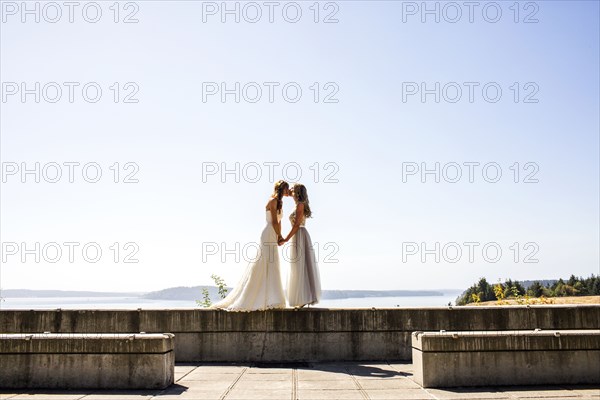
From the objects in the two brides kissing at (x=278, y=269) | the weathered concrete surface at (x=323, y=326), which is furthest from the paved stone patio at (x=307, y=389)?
the two brides kissing at (x=278, y=269)

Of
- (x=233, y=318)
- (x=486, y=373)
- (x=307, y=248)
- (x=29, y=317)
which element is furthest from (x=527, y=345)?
(x=29, y=317)

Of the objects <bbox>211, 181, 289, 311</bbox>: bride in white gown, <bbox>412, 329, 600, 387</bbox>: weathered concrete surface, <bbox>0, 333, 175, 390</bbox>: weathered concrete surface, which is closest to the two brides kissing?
<bbox>211, 181, 289, 311</bbox>: bride in white gown

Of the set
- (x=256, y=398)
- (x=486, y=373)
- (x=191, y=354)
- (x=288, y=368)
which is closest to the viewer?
(x=256, y=398)

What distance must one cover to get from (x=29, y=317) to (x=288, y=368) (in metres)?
5.57

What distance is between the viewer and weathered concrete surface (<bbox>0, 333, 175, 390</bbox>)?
754 cm

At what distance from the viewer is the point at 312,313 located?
1058 cm

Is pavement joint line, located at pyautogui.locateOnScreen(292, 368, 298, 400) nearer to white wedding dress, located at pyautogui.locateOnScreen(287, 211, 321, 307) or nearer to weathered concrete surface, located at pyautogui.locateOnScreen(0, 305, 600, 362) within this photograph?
weathered concrete surface, located at pyautogui.locateOnScreen(0, 305, 600, 362)

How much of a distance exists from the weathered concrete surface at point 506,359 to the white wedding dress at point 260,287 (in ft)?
11.6

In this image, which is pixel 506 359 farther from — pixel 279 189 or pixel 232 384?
pixel 279 189

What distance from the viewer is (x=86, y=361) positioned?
299 inches

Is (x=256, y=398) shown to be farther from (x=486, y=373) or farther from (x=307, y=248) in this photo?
(x=307, y=248)

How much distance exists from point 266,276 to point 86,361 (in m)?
3.88

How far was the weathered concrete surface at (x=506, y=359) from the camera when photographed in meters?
7.55

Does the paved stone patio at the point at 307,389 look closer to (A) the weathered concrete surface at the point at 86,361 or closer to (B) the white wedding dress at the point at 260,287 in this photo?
(A) the weathered concrete surface at the point at 86,361
